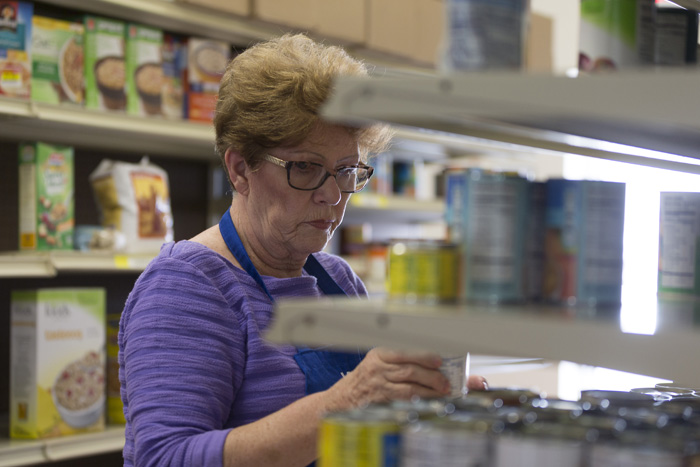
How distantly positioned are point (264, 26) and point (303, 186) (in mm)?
1771

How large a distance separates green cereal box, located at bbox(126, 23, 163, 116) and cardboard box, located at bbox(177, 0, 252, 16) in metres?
0.19

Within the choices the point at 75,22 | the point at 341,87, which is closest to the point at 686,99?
the point at 341,87

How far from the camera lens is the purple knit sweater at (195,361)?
4.75ft

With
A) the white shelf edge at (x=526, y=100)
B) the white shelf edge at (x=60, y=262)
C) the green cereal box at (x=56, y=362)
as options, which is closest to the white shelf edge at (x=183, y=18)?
the white shelf edge at (x=60, y=262)

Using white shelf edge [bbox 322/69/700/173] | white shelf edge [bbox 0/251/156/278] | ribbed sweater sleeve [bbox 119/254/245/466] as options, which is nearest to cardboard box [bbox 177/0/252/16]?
white shelf edge [bbox 0/251/156/278]

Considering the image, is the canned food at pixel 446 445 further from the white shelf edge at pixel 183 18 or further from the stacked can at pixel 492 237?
the white shelf edge at pixel 183 18

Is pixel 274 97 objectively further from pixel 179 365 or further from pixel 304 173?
pixel 179 365

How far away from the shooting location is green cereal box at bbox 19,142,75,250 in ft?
9.25

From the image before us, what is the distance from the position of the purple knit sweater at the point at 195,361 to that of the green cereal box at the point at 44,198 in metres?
1.28

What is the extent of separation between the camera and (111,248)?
9.74 feet

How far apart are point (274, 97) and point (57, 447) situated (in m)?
1.73

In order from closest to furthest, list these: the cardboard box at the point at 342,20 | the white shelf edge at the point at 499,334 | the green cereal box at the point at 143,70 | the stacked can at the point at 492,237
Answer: the white shelf edge at the point at 499,334
the stacked can at the point at 492,237
the green cereal box at the point at 143,70
the cardboard box at the point at 342,20

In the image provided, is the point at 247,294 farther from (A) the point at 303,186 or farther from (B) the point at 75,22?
(B) the point at 75,22

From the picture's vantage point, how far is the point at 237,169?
5.99 feet
